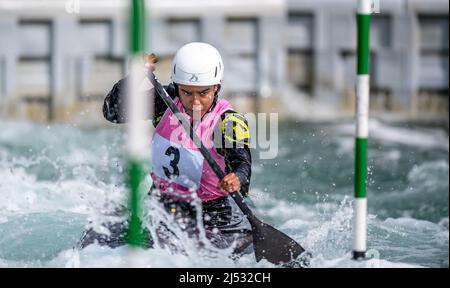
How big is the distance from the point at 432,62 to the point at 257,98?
222 centimetres

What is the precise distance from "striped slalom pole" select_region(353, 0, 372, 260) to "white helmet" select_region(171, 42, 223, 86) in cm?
78

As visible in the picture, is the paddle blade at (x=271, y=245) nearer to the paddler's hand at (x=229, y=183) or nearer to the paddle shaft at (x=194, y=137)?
the paddle shaft at (x=194, y=137)

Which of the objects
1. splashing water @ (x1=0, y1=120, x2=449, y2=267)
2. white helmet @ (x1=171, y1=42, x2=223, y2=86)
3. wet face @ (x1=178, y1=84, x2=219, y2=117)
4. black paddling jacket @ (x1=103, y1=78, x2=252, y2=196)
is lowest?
splashing water @ (x1=0, y1=120, x2=449, y2=267)

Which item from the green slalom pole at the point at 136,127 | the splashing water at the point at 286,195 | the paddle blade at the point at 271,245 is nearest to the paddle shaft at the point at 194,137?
the paddle blade at the point at 271,245

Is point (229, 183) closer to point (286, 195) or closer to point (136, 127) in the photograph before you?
point (136, 127)

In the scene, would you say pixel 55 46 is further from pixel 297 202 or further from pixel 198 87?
pixel 198 87

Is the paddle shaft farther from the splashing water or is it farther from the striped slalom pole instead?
the striped slalom pole

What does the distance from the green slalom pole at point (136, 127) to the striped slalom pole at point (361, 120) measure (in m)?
0.89

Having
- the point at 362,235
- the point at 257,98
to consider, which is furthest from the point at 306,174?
the point at 362,235

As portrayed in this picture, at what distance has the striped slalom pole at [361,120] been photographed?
3297mm

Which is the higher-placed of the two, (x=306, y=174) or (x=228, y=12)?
(x=228, y=12)

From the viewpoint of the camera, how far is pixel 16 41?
10852 millimetres

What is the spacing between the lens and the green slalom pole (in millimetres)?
2734

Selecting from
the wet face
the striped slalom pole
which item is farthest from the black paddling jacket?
the striped slalom pole
